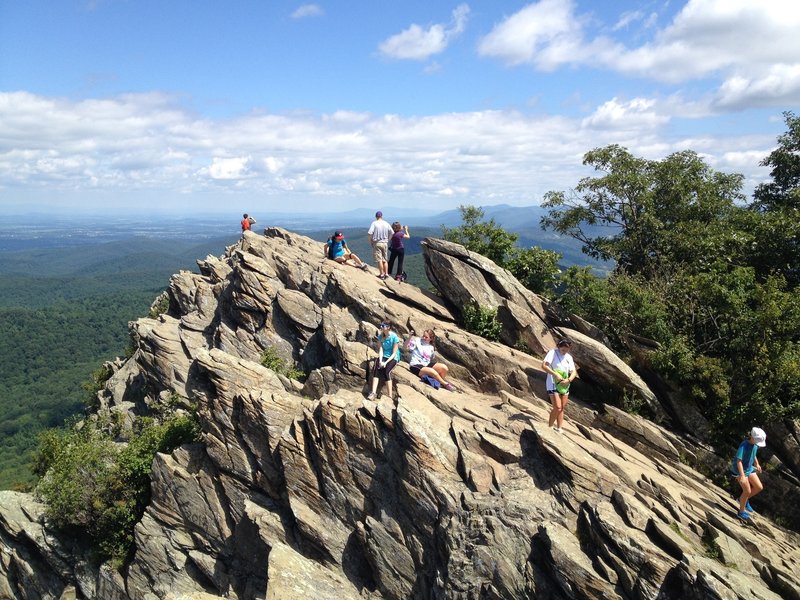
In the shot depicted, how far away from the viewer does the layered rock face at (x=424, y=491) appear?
14539 millimetres

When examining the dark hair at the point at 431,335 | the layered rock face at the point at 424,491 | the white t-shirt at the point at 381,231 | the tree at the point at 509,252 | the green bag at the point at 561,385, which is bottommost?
the layered rock face at the point at 424,491

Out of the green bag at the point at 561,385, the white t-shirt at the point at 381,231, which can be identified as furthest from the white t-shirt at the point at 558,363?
the white t-shirt at the point at 381,231

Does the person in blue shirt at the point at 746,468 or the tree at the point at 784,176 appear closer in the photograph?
the person in blue shirt at the point at 746,468

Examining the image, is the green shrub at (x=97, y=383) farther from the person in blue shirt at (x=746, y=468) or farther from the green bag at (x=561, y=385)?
the person in blue shirt at (x=746, y=468)

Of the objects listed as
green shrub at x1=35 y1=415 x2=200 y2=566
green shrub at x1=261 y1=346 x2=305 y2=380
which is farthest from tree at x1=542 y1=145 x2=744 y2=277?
green shrub at x1=35 y1=415 x2=200 y2=566

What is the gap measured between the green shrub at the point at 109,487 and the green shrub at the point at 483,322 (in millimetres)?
14899

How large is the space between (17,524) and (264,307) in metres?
17.5

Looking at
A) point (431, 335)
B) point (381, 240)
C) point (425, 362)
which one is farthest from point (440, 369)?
point (381, 240)

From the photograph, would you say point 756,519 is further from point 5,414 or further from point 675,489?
point 5,414

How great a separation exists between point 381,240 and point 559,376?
50.9 feet

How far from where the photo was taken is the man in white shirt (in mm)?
29406

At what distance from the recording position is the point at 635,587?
13281 millimetres

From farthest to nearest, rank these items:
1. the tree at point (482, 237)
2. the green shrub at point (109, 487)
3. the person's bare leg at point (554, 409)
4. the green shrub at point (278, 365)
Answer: the tree at point (482, 237)
the green shrub at point (278, 365)
the green shrub at point (109, 487)
the person's bare leg at point (554, 409)

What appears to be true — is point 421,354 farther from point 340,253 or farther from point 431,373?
point 340,253
